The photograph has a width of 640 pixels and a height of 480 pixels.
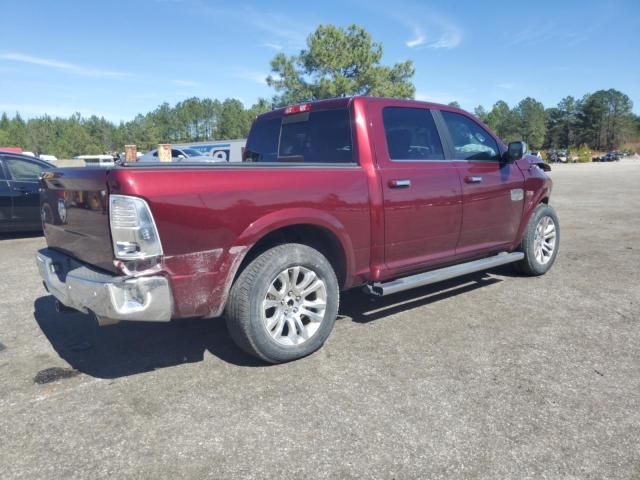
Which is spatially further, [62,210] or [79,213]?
[62,210]

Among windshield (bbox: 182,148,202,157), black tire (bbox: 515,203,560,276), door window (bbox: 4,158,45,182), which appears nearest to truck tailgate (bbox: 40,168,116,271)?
black tire (bbox: 515,203,560,276)

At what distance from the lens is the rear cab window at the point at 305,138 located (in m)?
3.94

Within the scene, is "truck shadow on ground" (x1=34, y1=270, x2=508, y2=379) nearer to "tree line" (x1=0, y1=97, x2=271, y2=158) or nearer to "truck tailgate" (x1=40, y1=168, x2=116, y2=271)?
"truck tailgate" (x1=40, y1=168, x2=116, y2=271)

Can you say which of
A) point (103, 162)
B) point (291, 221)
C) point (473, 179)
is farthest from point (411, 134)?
point (103, 162)

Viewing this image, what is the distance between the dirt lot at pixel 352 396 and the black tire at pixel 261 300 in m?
0.13

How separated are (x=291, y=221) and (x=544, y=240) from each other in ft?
11.9

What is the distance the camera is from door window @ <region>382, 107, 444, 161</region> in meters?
4.01

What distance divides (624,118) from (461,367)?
5483 inches

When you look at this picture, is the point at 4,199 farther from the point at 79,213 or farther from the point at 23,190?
the point at 79,213

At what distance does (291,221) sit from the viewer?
328 cm

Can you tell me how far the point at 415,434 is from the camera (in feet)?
8.36

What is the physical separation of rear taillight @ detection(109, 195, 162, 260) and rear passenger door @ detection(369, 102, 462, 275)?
181 centimetres

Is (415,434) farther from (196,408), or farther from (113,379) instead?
(113,379)

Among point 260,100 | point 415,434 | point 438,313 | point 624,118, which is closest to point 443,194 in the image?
point 438,313
